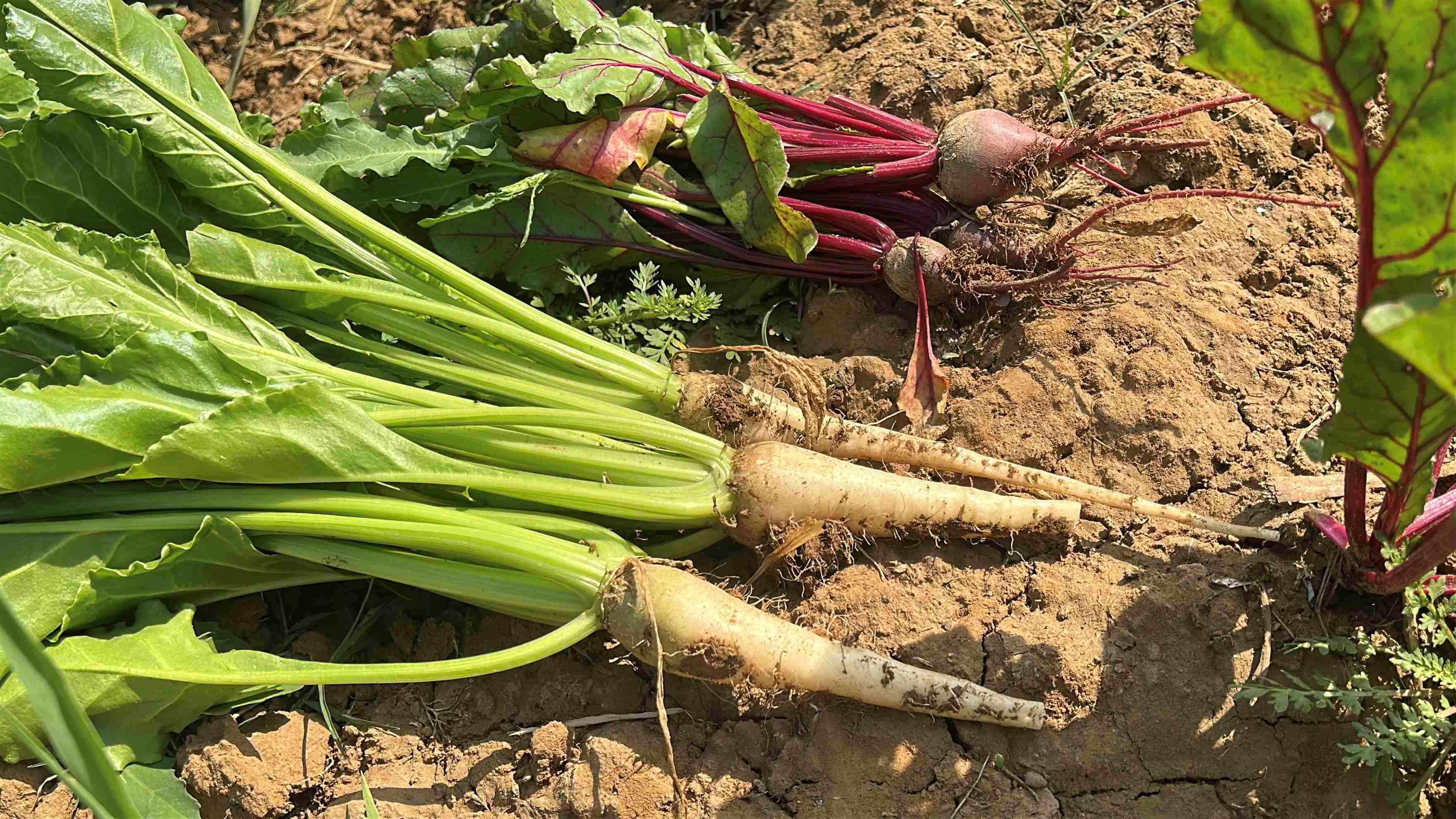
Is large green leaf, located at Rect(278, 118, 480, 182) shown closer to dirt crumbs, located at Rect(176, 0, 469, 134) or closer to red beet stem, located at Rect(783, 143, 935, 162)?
red beet stem, located at Rect(783, 143, 935, 162)

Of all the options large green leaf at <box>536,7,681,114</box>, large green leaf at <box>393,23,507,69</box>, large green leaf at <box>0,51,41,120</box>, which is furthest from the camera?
large green leaf at <box>393,23,507,69</box>

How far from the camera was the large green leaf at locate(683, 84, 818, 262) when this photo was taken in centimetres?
308

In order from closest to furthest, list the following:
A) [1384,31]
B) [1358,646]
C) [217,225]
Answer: [1384,31], [1358,646], [217,225]

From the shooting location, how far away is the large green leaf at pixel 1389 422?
6.24 feet

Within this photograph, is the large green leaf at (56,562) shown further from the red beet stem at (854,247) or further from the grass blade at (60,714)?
the red beet stem at (854,247)

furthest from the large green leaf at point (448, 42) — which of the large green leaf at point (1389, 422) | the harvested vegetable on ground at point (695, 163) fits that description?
the large green leaf at point (1389, 422)

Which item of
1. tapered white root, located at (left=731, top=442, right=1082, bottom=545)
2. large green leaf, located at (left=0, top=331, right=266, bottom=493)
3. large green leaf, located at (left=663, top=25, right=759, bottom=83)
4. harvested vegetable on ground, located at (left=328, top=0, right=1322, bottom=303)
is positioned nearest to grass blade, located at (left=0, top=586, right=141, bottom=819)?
large green leaf, located at (left=0, top=331, right=266, bottom=493)

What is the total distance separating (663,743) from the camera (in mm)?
2561

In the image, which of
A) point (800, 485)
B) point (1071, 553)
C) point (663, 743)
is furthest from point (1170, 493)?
point (663, 743)

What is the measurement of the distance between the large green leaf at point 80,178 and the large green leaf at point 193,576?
3.39 feet

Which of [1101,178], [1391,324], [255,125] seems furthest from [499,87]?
[1391,324]

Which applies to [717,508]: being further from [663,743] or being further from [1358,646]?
[1358,646]

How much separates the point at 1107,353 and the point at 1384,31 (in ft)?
4.15

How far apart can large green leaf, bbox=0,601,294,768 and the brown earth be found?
0.33 ft
